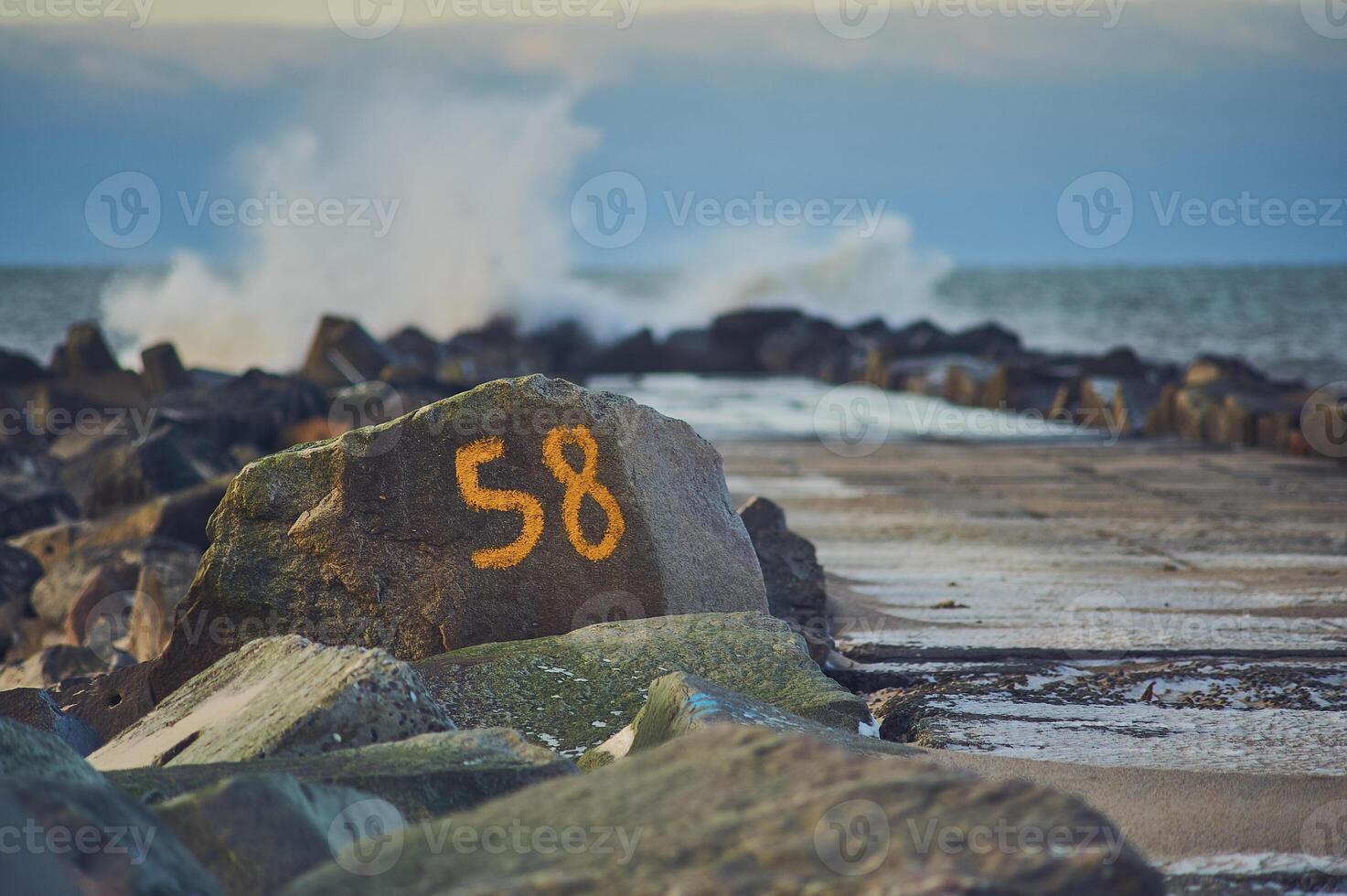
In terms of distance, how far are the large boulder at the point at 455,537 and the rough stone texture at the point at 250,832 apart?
1879 mm

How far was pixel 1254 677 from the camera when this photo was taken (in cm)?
445

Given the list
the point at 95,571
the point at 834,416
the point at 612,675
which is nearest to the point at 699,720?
the point at 612,675

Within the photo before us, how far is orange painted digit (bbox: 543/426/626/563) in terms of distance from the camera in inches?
171

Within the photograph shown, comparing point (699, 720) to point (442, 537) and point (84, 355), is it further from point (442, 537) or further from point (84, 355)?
point (84, 355)

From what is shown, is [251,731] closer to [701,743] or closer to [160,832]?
[160,832]

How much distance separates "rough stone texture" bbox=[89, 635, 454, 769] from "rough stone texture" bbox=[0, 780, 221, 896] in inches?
30.0

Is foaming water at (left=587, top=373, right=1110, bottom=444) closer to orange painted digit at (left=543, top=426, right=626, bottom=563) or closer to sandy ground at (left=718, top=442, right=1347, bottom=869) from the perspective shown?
sandy ground at (left=718, top=442, right=1347, bottom=869)

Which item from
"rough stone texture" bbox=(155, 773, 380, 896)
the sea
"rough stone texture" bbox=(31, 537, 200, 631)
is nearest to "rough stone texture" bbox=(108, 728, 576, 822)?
"rough stone texture" bbox=(155, 773, 380, 896)

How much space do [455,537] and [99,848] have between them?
7.35 ft

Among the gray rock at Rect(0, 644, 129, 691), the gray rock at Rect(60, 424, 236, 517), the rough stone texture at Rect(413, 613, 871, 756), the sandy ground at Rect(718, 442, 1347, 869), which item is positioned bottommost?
the gray rock at Rect(0, 644, 129, 691)

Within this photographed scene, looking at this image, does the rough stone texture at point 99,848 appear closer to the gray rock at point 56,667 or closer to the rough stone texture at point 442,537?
the rough stone texture at point 442,537

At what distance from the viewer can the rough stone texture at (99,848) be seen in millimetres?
2041

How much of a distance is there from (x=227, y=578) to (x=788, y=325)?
83.9ft

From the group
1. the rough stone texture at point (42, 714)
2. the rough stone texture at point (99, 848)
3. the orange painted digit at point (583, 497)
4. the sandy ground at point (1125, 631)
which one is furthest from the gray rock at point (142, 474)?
the rough stone texture at point (99, 848)
